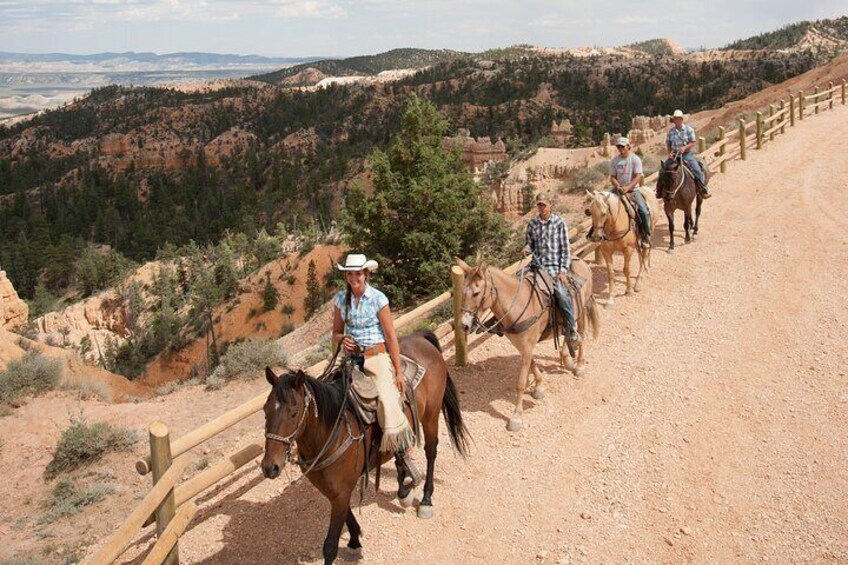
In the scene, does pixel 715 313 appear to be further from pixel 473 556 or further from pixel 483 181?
pixel 483 181

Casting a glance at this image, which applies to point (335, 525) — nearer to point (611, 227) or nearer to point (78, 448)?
point (78, 448)

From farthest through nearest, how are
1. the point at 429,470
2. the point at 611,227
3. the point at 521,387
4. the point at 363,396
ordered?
the point at 611,227 < the point at 521,387 < the point at 429,470 < the point at 363,396

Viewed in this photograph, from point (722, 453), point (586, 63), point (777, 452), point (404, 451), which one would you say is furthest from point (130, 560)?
point (586, 63)

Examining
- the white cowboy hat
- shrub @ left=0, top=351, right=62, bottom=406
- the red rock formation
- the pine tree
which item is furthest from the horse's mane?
the pine tree

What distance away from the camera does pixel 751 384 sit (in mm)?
9086

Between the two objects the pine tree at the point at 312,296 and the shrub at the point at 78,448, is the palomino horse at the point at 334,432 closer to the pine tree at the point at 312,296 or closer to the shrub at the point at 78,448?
the shrub at the point at 78,448

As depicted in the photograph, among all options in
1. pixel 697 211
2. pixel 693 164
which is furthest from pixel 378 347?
pixel 697 211

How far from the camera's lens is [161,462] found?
17.9 feet

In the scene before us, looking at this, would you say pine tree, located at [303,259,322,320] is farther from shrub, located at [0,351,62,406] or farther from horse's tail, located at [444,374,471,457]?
horse's tail, located at [444,374,471,457]

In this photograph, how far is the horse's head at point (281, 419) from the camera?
187 inches

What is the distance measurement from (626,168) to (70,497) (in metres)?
10.1

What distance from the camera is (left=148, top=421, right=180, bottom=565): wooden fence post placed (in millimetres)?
5402

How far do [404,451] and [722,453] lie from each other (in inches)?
146

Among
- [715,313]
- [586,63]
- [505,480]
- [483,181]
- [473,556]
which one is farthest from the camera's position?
[586,63]
